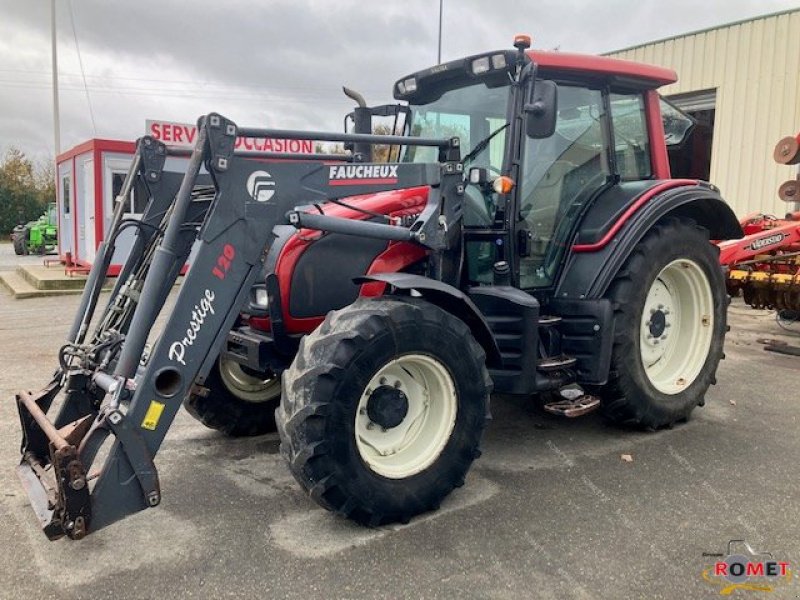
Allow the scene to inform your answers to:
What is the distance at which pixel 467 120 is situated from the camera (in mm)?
4438

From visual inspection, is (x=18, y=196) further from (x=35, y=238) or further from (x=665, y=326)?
(x=665, y=326)

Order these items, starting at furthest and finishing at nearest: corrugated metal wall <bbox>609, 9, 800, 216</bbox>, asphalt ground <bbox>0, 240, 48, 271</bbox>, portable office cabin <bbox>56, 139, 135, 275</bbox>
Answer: asphalt ground <bbox>0, 240, 48, 271</bbox> < portable office cabin <bbox>56, 139, 135, 275</bbox> < corrugated metal wall <bbox>609, 9, 800, 216</bbox>

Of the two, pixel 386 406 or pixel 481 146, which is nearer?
pixel 386 406

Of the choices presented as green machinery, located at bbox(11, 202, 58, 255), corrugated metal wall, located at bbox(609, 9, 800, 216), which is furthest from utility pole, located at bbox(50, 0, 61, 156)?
corrugated metal wall, located at bbox(609, 9, 800, 216)

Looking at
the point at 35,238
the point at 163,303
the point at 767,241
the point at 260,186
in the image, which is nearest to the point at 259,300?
the point at 163,303

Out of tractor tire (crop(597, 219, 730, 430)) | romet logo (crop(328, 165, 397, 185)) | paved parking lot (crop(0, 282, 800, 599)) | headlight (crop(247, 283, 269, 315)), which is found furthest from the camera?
tractor tire (crop(597, 219, 730, 430))

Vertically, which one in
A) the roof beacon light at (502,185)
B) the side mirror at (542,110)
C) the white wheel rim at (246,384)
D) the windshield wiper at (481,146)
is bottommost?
the white wheel rim at (246,384)

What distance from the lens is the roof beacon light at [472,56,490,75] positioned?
402cm

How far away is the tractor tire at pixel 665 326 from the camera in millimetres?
4426

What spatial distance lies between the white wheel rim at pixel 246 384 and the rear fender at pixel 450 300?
1.32 m

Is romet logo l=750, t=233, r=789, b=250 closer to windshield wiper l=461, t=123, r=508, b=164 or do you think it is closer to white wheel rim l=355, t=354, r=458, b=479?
windshield wiper l=461, t=123, r=508, b=164

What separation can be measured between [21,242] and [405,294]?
81.5 feet

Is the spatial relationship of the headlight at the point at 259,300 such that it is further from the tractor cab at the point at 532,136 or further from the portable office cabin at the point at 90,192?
the portable office cabin at the point at 90,192

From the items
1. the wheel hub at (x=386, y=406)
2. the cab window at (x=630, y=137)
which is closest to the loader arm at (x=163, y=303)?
the wheel hub at (x=386, y=406)
